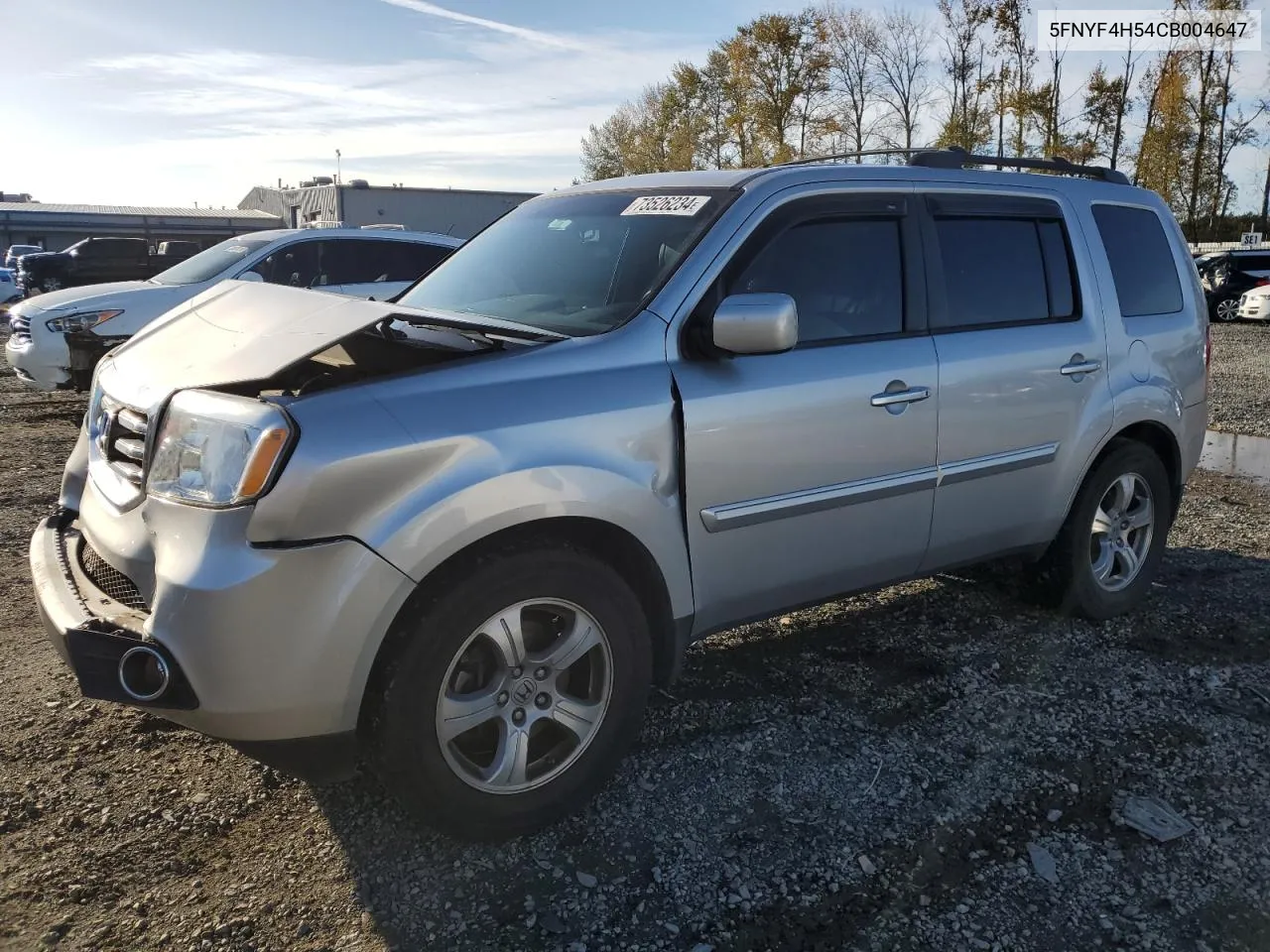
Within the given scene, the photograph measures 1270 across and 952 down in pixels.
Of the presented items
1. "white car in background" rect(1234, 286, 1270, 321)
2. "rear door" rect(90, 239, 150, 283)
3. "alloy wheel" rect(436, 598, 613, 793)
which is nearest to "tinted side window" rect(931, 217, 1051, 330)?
"alloy wheel" rect(436, 598, 613, 793)

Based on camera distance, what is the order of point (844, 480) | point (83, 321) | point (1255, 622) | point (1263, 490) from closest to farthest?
point (844, 480)
point (1255, 622)
point (1263, 490)
point (83, 321)

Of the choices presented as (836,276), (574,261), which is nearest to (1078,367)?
(836,276)

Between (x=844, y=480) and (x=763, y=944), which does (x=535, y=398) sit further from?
(x=763, y=944)

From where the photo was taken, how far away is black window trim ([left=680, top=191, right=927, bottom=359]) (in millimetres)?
3160

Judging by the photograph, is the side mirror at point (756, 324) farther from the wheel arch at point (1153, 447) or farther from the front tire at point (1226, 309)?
the front tire at point (1226, 309)

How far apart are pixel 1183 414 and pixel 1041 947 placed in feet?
10.2

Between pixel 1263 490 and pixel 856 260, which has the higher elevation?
pixel 856 260

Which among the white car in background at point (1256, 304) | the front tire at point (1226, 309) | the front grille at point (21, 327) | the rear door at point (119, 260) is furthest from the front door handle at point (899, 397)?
the front tire at point (1226, 309)

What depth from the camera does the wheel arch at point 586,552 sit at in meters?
2.55

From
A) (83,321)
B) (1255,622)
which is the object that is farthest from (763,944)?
(83,321)

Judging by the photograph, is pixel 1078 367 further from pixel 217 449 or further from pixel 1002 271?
pixel 217 449

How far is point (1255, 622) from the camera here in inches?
181

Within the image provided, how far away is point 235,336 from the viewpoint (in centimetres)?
285

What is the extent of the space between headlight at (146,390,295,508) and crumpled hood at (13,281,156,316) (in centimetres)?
746
